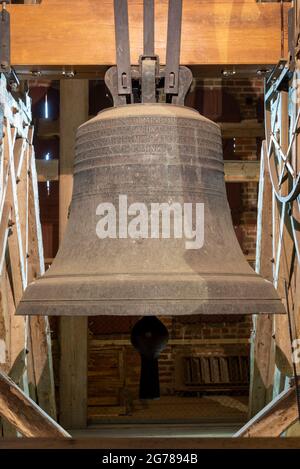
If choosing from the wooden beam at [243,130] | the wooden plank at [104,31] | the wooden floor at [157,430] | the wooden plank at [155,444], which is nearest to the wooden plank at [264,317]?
the wooden plank at [104,31]

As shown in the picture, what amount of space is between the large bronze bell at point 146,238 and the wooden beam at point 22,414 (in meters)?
0.94

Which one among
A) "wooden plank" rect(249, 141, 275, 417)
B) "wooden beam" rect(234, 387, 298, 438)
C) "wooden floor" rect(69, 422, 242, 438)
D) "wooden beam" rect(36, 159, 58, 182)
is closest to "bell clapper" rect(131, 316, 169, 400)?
"wooden beam" rect(234, 387, 298, 438)

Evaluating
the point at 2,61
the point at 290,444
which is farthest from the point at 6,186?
the point at 290,444

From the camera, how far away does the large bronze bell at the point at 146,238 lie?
2.90 meters

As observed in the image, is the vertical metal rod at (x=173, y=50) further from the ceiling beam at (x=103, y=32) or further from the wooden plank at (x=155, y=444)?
the wooden plank at (x=155, y=444)

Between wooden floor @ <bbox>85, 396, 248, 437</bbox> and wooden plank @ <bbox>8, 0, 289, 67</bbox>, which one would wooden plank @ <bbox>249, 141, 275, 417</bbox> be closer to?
wooden plank @ <bbox>8, 0, 289, 67</bbox>

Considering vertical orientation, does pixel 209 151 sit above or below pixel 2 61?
below

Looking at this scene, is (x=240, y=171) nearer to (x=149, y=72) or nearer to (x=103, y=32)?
(x=103, y=32)

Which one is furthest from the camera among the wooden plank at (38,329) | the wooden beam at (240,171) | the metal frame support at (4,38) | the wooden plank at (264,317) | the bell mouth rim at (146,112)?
the wooden beam at (240,171)

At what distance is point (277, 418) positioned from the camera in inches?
153

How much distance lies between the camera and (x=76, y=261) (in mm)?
3180

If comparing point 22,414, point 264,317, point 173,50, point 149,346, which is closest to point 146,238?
point 149,346
